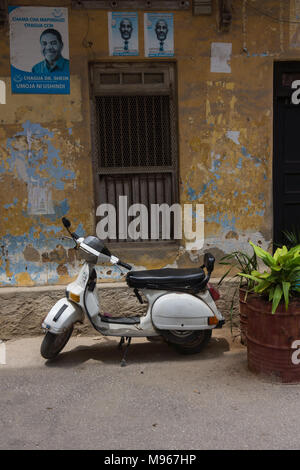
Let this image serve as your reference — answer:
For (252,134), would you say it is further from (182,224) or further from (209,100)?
(182,224)

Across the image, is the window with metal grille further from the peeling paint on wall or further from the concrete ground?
the concrete ground

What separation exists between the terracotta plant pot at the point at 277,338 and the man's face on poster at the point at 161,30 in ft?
10.2

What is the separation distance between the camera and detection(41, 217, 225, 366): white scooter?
4.31 m

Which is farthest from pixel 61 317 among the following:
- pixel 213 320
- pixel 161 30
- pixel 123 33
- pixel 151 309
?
pixel 161 30

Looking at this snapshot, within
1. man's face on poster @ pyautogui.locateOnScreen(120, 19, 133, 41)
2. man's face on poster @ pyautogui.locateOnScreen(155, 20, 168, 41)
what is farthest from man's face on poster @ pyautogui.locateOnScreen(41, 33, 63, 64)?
man's face on poster @ pyautogui.locateOnScreen(155, 20, 168, 41)

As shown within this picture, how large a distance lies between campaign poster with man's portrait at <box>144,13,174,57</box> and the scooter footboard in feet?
9.60

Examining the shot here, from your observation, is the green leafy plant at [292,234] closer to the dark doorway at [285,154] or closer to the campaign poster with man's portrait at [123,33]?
the dark doorway at [285,154]

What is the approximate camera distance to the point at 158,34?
5.09m

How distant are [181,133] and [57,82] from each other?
4.96 ft

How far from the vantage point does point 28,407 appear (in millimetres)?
3562

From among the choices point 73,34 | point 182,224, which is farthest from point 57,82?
point 182,224

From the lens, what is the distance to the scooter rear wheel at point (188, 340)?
4410mm

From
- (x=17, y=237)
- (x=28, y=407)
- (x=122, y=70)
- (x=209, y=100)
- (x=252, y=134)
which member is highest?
(x=122, y=70)

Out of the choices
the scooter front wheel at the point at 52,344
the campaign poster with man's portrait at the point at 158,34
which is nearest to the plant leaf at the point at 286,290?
the scooter front wheel at the point at 52,344
